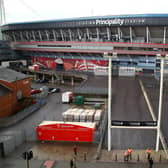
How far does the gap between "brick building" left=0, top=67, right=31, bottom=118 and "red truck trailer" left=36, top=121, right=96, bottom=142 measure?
8.88 metres

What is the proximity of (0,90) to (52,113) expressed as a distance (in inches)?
274

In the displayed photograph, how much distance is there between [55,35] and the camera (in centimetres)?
6050

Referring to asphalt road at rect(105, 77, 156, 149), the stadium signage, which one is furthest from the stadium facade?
asphalt road at rect(105, 77, 156, 149)

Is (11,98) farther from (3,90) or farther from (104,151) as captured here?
(104,151)

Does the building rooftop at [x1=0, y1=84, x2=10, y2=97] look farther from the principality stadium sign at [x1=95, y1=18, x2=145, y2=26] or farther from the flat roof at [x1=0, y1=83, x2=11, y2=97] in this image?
the principality stadium sign at [x1=95, y1=18, x2=145, y2=26]

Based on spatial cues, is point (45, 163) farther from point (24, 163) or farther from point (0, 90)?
point (0, 90)

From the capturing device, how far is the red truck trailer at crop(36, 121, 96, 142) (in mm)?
16578

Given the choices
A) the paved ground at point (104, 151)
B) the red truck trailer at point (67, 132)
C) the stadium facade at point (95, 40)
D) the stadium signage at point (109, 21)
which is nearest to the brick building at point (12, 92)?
the paved ground at point (104, 151)

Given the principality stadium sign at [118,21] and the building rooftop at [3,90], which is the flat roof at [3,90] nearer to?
the building rooftop at [3,90]

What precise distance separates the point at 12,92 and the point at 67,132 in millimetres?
12164

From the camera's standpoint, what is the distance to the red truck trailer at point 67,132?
54.4 ft

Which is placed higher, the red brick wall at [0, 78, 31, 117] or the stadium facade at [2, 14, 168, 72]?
the stadium facade at [2, 14, 168, 72]

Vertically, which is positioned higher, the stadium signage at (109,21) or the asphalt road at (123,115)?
the stadium signage at (109,21)

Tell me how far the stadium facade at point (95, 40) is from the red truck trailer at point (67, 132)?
105ft
